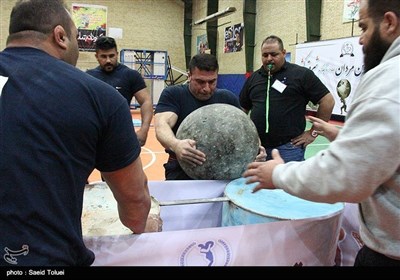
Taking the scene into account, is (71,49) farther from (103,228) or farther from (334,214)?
(334,214)

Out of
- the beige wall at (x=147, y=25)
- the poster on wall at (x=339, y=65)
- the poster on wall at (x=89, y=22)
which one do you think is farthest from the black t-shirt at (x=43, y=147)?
the beige wall at (x=147, y=25)

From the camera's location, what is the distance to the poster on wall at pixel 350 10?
8.52 m

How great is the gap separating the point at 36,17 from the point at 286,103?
264cm

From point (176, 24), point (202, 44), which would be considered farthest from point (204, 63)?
point (176, 24)

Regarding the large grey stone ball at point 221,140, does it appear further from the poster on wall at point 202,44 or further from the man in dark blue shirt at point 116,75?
the poster on wall at point 202,44

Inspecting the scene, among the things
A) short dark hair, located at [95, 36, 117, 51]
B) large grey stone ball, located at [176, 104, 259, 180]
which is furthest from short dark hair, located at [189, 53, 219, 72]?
short dark hair, located at [95, 36, 117, 51]

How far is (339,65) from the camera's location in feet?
27.8

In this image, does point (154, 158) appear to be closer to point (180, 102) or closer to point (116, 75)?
point (116, 75)

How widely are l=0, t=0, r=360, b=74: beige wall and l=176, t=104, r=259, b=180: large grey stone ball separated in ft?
30.5

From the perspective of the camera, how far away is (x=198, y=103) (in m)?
2.66

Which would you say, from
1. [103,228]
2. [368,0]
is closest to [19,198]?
[103,228]

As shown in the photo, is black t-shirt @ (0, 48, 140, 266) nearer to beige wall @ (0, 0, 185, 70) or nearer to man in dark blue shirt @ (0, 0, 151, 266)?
man in dark blue shirt @ (0, 0, 151, 266)

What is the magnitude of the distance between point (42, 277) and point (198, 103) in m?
1.78

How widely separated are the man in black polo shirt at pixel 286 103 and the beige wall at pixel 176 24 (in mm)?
7667
